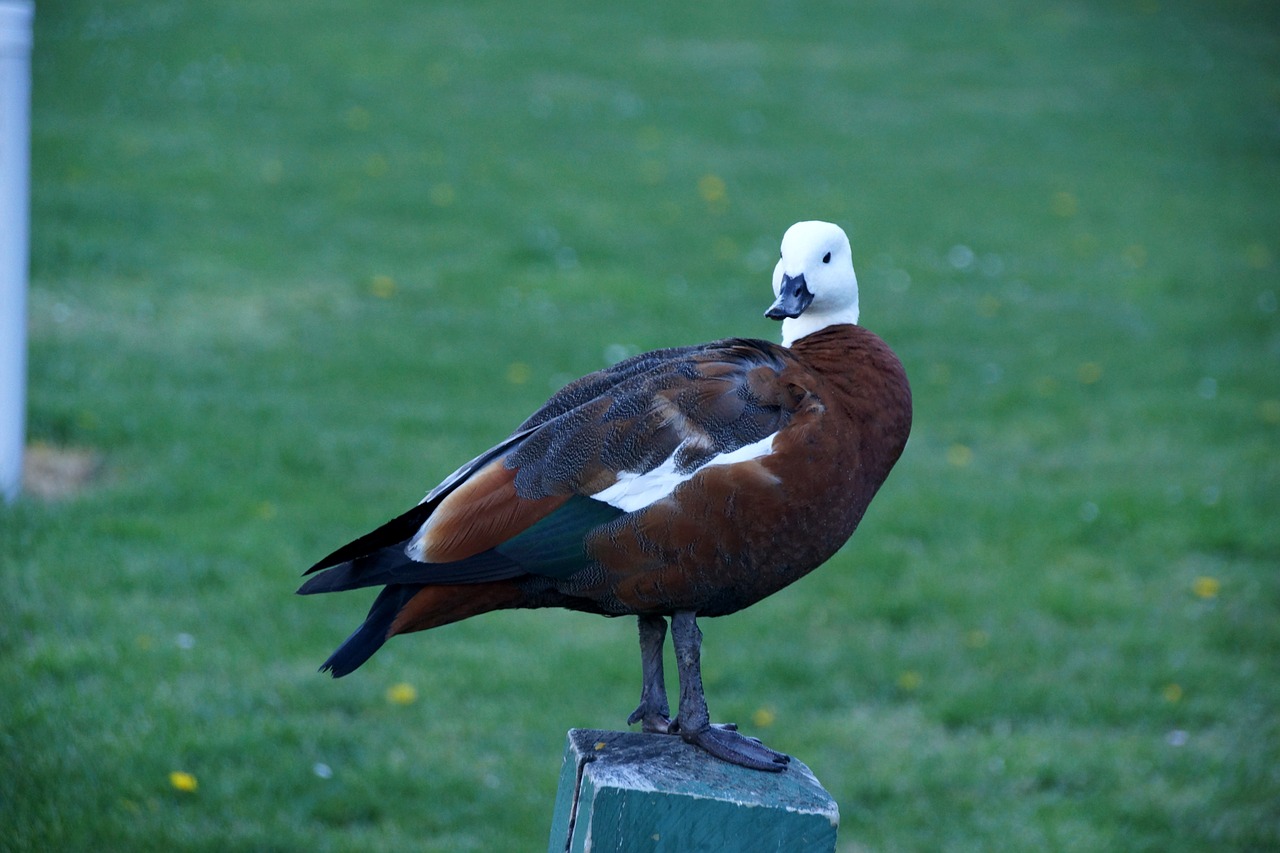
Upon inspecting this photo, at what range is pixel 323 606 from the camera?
18.5 ft

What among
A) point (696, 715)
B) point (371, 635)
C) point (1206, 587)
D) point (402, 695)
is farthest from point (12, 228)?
point (1206, 587)

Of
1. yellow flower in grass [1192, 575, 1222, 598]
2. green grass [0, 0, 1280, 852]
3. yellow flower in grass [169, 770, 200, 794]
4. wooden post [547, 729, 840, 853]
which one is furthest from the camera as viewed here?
yellow flower in grass [1192, 575, 1222, 598]

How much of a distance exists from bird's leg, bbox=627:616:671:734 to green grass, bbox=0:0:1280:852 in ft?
5.31

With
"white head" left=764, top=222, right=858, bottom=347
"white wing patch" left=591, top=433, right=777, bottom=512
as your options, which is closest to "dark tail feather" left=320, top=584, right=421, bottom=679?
"white wing patch" left=591, top=433, right=777, bottom=512

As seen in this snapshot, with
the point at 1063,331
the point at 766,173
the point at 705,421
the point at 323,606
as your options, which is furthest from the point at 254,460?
the point at 766,173

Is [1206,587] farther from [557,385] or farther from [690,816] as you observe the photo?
[690,816]

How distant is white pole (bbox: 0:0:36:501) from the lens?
5867 mm

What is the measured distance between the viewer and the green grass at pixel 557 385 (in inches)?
187

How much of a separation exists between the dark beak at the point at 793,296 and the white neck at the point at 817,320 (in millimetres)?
129

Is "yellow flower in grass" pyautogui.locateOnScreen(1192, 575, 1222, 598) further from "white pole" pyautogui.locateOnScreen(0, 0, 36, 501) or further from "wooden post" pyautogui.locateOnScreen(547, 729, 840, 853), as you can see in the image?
"white pole" pyautogui.locateOnScreen(0, 0, 36, 501)

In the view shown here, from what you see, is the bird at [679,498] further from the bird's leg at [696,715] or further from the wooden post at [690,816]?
the wooden post at [690,816]

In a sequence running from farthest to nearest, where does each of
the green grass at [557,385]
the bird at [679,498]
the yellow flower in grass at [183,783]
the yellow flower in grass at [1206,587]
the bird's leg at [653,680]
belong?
the yellow flower in grass at [1206,587] → the green grass at [557,385] → the yellow flower in grass at [183,783] → the bird's leg at [653,680] → the bird at [679,498]

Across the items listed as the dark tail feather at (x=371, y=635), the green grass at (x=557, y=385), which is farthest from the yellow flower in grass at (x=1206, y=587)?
the dark tail feather at (x=371, y=635)

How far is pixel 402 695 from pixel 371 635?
2.65 meters
